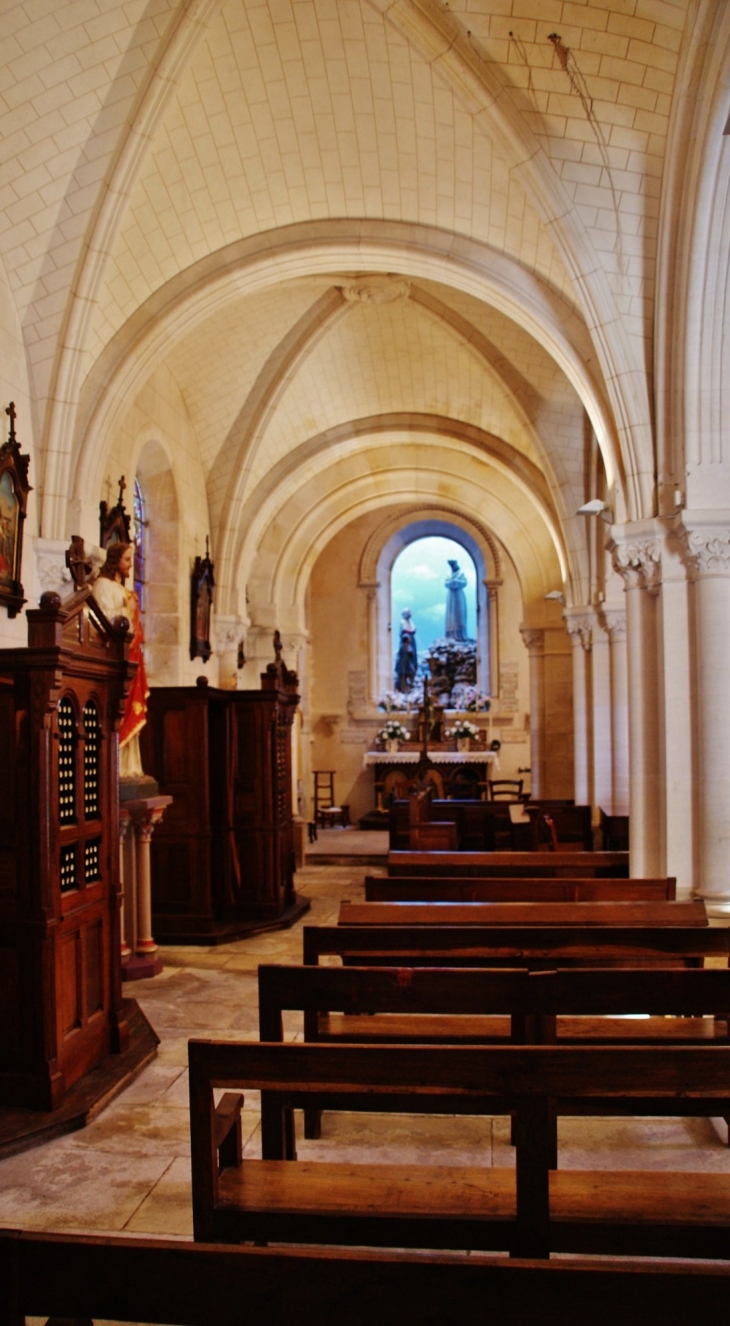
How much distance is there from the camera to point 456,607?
71.2ft

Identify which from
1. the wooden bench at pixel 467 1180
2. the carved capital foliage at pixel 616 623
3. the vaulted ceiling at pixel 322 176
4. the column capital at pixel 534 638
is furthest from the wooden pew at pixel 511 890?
the column capital at pixel 534 638

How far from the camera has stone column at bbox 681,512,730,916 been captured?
6.85 m

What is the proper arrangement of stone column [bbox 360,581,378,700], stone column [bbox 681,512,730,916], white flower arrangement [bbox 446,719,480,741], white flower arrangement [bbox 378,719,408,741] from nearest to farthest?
stone column [bbox 681,512,730,916] < white flower arrangement [bbox 446,719,480,741] < white flower arrangement [bbox 378,719,408,741] < stone column [bbox 360,581,378,700]

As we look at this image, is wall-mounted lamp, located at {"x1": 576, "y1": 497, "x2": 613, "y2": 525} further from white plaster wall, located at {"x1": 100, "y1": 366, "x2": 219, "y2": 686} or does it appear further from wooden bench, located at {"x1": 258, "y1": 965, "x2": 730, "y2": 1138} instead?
wooden bench, located at {"x1": 258, "y1": 965, "x2": 730, "y2": 1138}

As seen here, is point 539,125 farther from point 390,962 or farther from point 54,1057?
point 54,1057

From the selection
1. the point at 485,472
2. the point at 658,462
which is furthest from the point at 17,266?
the point at 485,472

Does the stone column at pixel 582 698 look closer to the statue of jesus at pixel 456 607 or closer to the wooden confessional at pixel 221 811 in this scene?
the wooden confessional at pixel 221 811

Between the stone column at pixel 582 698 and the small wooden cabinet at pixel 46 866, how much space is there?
29.0 ft

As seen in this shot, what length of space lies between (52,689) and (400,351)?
10.0 meters

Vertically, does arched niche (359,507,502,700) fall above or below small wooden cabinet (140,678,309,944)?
above

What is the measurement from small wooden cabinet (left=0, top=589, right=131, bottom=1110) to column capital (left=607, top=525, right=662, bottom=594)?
4.23 meters

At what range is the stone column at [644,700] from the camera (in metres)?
7.35

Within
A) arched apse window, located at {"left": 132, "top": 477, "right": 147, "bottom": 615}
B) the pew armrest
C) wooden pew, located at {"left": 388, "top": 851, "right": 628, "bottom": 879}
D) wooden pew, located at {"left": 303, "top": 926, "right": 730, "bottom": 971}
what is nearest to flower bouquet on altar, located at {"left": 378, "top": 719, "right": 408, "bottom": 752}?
arched apse window, located at {"left": 132, "top": 477, "right": 147, "bottom": 615}

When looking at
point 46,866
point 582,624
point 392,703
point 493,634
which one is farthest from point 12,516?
point 493,634
